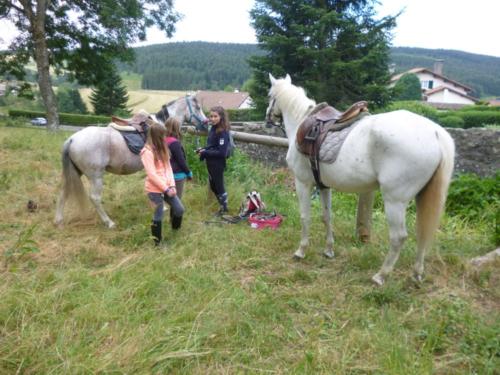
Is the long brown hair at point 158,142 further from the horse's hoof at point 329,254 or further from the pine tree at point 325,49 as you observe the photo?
the pine tree at point 325,49

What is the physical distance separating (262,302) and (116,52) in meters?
18.9

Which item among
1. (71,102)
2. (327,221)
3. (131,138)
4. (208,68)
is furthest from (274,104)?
(208,68)

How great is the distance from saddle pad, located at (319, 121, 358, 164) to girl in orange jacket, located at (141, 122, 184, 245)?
1.69 m

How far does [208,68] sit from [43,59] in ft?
242

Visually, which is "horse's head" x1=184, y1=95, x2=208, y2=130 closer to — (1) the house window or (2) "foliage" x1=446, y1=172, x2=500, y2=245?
(2) "foliage" x1=446, y1=172, x2=500, y2=245

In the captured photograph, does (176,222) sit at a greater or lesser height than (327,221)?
lesser

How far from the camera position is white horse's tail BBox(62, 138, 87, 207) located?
462cm

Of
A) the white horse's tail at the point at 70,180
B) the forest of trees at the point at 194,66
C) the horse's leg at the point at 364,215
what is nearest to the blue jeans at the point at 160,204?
the white horse's tail at the point at 70,180

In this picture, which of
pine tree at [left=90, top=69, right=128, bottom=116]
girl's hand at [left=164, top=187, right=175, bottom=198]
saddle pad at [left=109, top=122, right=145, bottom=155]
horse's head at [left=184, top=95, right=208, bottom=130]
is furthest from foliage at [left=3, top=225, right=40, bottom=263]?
pine tree at [left=90, top=69, right=128, bottom=116]

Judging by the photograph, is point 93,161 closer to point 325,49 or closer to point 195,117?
point 195,117

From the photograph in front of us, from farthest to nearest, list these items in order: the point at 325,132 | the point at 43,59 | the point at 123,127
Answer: the point at 43,59 → the point at 123,127 → the point at 325,132

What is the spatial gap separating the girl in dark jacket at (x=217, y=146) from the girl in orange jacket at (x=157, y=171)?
1080mm

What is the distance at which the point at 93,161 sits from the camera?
181 inches

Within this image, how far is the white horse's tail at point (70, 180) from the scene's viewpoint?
15.1 ft
